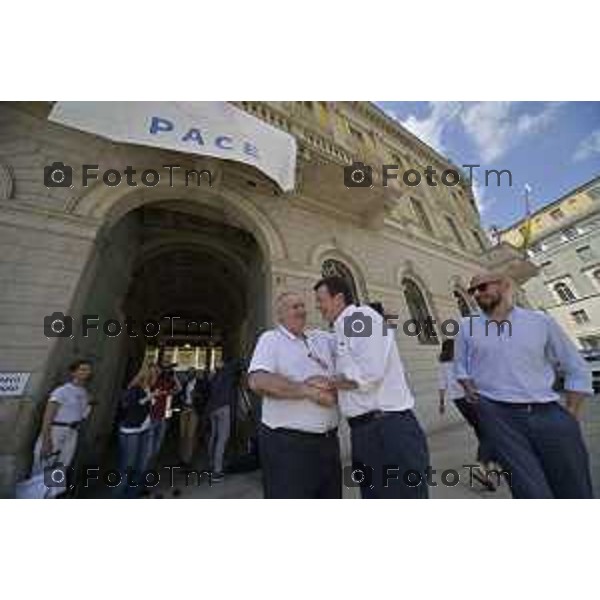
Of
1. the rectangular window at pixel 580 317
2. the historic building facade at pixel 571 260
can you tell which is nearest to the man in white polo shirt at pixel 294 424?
the historic building facade at pixel 571 260

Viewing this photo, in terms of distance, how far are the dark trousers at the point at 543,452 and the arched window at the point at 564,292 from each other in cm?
2303

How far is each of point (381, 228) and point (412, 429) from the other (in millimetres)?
6880

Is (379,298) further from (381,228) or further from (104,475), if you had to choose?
(104,475)

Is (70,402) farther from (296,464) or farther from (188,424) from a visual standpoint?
(296,464)

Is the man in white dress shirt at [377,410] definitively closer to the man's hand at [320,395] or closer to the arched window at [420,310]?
the man's hand at [320,395]

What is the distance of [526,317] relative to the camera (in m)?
2.28

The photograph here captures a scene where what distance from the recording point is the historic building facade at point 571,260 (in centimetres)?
1716

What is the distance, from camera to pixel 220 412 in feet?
14.9

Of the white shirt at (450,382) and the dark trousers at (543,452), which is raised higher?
the white shirt at (450,382)

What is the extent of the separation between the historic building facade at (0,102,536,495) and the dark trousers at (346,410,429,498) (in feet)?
12.6
